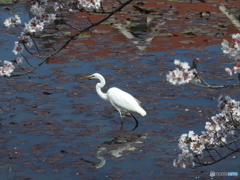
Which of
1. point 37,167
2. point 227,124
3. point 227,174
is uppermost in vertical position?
point 227,124

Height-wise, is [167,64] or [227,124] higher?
[227,124]

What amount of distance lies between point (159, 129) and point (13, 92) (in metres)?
3.15

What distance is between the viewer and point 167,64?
36.8 ft

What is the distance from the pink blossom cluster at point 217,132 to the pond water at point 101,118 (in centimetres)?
147

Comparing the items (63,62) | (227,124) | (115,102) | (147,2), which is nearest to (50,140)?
(115,102)

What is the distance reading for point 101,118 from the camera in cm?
859

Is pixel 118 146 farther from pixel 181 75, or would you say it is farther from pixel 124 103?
pixel 181 75

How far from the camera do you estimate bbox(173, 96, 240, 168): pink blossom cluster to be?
16.4 ft

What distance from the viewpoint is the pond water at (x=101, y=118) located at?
688 centimetres

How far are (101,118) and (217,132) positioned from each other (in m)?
3.59

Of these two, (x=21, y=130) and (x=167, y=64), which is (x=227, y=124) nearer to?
(x=21, y=130)

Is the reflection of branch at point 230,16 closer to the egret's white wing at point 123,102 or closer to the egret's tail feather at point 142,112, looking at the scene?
the egret's white wing at point 123,102

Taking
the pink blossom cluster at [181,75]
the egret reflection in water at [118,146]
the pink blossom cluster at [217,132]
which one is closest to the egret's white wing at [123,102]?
the egret reflection in water at [118,146]

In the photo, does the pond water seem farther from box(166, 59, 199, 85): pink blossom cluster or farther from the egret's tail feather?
box(166, 59, 199, 85): pink blossom cluster
